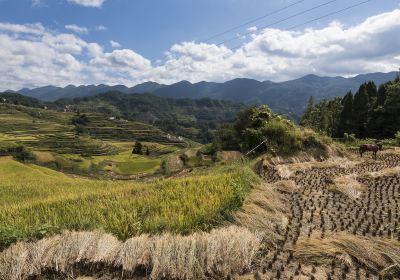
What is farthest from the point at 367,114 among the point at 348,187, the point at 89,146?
the point at 89,146

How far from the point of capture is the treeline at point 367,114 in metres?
53.0

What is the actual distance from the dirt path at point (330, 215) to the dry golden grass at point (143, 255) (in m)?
0.52

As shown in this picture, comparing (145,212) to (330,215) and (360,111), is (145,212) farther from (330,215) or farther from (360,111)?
(360,111)

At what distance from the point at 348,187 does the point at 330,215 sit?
2238mm

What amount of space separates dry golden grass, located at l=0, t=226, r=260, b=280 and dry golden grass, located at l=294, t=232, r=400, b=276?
0.87 meters

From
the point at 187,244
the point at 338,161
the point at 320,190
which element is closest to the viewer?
the point at 187,244

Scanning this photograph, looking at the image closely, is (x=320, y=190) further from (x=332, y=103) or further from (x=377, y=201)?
(x=332, y=103)

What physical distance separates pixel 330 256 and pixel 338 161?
10.2 m

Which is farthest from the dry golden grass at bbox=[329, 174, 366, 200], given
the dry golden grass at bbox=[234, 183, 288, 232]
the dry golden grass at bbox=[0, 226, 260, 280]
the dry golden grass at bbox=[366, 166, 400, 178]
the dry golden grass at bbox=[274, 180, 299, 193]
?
the dry golden grass at bbox=[0, 226, 260, 280]

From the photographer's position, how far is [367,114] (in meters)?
64.1

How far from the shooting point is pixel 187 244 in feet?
18.9

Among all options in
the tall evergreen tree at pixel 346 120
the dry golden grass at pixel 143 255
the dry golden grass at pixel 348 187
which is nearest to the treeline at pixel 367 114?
the tall evergreen tree at pixel 346 120

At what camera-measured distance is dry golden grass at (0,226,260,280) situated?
5.40 meters

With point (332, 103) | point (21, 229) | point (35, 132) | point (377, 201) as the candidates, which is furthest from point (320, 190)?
point (35, 132)
